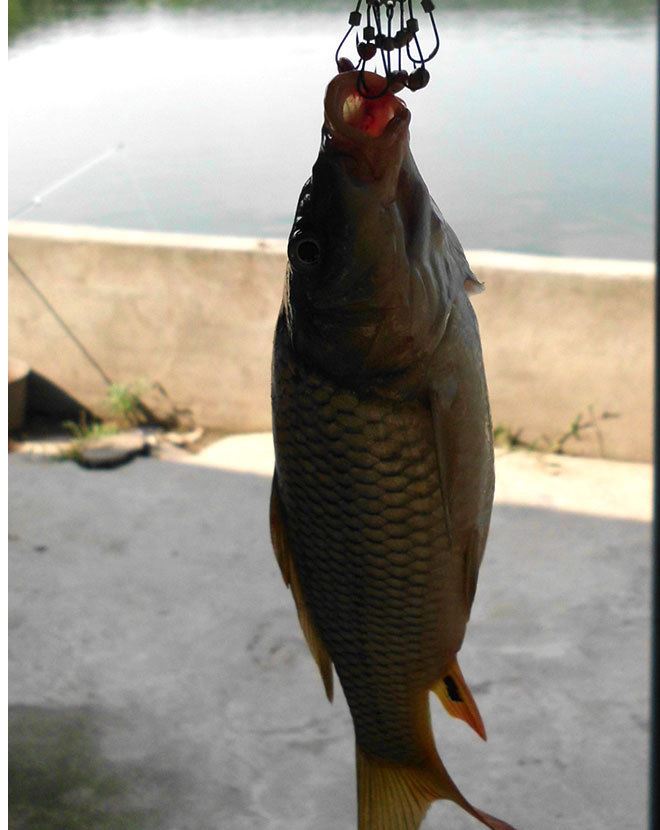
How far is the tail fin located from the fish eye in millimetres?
487

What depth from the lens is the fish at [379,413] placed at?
85 centimetres

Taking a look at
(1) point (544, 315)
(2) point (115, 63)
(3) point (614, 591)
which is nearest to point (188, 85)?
(2) point (115, 63)

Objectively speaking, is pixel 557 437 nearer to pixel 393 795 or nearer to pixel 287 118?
pixel 393 795

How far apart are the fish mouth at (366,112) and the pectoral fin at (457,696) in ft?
1.58

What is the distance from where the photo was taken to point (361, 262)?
0.86 m

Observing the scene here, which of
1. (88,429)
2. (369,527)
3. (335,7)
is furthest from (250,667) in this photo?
(335,7)

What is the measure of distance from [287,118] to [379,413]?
293 inches

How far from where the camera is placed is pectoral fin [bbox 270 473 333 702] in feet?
3.29

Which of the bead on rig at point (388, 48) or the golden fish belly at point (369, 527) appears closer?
the bead on rig at point (388, 48)

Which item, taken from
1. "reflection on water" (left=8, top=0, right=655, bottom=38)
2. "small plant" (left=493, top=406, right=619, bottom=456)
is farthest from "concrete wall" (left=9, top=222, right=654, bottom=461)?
"reflection on water" (left=8, top=0, right=655, bottom=38)

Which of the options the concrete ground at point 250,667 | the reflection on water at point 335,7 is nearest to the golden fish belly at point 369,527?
the concrete ground at point 250,667

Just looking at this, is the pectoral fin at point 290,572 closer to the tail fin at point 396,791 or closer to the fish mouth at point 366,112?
the tail fin at point 396,791
